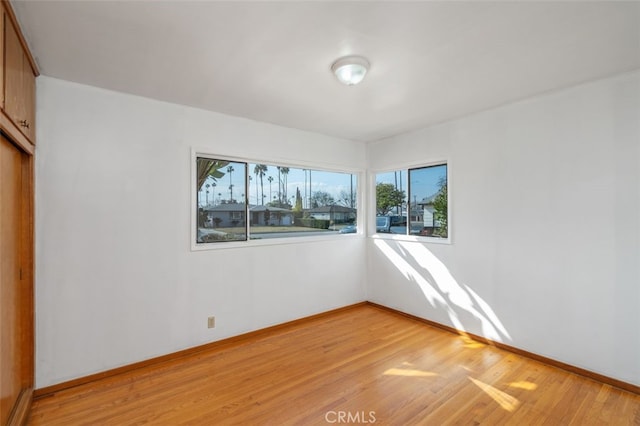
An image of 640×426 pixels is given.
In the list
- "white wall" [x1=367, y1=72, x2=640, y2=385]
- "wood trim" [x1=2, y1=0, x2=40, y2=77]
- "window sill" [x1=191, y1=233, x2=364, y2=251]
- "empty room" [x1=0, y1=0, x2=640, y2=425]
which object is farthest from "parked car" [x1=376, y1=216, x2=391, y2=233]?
"wood trim" [x1=2, y1=0, x2=40, y2=77]

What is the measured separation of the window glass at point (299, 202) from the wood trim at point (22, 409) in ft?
7.21

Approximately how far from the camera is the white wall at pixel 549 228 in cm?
242

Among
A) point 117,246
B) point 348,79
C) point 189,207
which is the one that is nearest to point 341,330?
point 189,207

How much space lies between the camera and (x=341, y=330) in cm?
364

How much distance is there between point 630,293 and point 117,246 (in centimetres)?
430

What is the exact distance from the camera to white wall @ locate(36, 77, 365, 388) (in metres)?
2.41

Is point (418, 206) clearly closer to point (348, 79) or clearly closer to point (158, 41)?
point (348, 79)

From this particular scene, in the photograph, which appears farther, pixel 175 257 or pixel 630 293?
pixel 175 257

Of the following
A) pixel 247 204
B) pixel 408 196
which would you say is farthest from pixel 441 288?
pixel 247 204

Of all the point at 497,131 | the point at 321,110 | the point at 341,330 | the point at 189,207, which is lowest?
the point at 341,330

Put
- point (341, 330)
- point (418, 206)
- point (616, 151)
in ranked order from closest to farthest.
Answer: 1. point (616, 151)
2. point (341, 330)
3. point (418, 206)

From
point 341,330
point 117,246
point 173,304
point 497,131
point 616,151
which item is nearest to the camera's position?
point 616,151
